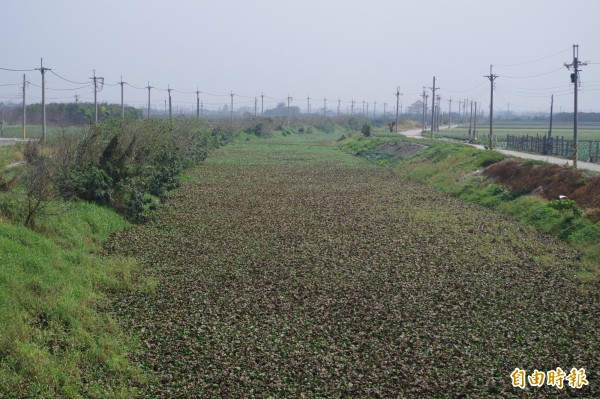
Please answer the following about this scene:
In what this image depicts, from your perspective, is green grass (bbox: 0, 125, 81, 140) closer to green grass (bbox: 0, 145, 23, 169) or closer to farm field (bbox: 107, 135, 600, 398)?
green grass (bbox: 0, 145, 23, 169)

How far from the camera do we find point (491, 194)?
26922 millimetres

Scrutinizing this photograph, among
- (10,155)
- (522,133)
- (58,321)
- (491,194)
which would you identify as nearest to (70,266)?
(58,321)

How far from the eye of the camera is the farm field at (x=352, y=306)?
29.8 ft

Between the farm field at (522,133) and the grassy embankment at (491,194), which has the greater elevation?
the farm field at (522,133)

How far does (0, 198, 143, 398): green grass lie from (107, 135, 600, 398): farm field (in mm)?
499

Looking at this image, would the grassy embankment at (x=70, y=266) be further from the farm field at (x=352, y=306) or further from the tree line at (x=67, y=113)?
the tree line at (x=67, y=113)

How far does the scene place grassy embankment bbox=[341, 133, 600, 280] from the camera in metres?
17.8

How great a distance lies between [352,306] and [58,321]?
5.01m

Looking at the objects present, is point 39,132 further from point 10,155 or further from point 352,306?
point 352,306

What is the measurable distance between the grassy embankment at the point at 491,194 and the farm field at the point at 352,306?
2.09 ft

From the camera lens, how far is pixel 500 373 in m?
9.20

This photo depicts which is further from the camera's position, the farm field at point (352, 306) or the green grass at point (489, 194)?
the green grass at point (489, 194)

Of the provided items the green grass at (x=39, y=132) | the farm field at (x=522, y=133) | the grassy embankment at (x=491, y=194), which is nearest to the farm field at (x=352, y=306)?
the grassy embankment at (x=491, y=194)

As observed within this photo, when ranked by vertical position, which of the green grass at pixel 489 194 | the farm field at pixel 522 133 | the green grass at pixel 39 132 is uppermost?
the farm field at pixel 522 133
